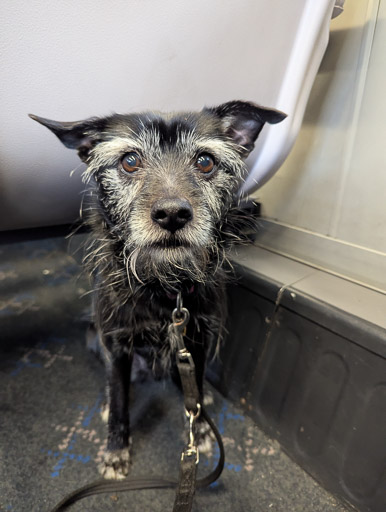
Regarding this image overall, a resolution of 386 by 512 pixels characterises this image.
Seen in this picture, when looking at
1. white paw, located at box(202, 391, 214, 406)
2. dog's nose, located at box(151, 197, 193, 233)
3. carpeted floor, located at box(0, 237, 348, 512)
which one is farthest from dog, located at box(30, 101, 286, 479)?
white paw, located at box(202, 391, 214, 406)

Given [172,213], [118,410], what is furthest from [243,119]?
[118,410]

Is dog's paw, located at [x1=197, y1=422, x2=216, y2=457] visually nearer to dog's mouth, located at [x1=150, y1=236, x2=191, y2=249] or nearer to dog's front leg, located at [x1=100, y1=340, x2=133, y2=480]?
dog's front leg, located at [x1=100, y1=340, x2=133, y2=480]

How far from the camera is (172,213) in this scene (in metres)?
0.69

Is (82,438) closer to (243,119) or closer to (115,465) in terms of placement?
(115,465)

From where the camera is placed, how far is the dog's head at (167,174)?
29.5 inches

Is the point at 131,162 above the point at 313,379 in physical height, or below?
above

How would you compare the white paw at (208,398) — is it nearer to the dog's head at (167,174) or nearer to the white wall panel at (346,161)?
the dog's head at (167,174)

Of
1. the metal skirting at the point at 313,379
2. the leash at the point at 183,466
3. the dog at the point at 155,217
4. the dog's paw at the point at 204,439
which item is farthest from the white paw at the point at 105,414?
the metal skirting at the point at 313,379

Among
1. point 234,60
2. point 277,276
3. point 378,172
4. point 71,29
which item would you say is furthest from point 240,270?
point 71,29

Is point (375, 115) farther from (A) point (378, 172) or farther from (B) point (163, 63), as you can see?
(B) point (163, 63)

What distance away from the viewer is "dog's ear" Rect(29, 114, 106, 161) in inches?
30.4

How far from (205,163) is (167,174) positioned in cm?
13

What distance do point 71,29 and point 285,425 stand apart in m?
1.28

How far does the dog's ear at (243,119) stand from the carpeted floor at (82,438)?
964 millimetres
